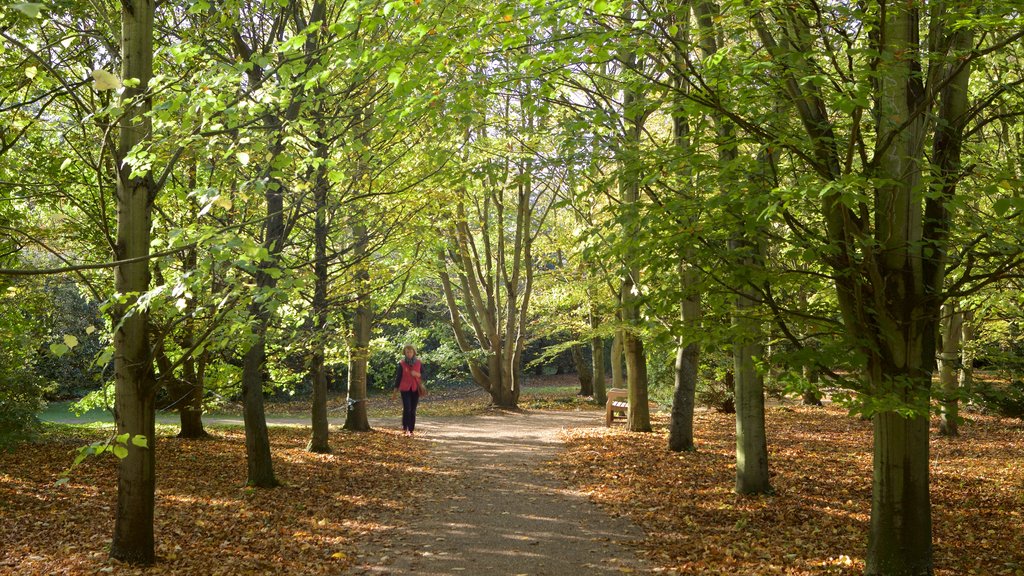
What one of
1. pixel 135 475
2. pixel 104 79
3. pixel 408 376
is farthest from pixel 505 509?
pixel 408 376

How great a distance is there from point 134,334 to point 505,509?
4457mm

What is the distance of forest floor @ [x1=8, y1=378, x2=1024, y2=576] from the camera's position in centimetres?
612

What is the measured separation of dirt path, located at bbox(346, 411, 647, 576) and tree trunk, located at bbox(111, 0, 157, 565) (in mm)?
1789

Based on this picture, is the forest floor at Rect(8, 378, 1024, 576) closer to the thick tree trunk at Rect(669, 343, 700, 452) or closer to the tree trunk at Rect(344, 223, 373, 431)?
the thick tree trunk at Rect(669, 343, 700, 452)

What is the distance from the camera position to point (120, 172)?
18.4 ft

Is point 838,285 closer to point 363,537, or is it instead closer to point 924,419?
point 924,419

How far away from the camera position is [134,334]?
566cm

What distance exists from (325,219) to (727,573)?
22.0 ft

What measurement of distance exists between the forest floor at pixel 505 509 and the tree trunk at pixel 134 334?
1.28ft

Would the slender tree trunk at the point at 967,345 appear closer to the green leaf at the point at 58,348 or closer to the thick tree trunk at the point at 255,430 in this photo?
the thick tree trunk at the point at 255,430

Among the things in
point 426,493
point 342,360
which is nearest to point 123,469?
point 426,493

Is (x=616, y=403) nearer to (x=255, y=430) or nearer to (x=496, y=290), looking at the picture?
(x=496, y=290)

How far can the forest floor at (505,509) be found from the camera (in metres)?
6.12

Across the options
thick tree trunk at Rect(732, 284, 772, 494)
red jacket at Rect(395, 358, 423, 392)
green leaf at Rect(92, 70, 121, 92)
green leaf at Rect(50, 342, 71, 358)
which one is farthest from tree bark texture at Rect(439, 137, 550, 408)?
green leaf at Rect(92, 70, 121, 92)
